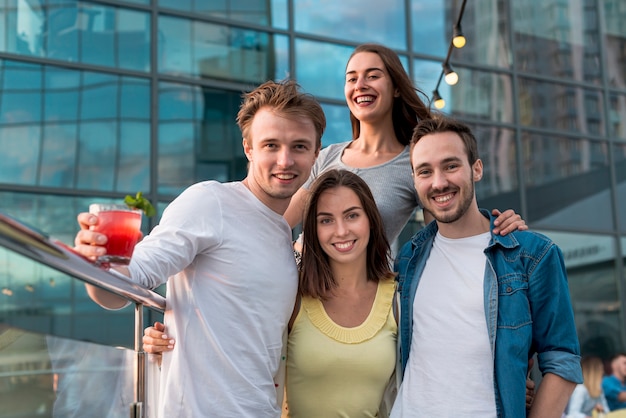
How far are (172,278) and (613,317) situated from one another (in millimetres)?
9448

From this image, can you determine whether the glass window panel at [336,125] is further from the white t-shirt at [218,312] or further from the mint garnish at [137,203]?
the mint garnish at [137,203]

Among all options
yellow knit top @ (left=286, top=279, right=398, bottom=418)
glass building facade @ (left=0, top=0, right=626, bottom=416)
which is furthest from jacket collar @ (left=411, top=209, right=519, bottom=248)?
glass building facade @ (left=0, top=0, right=626, bottom=416)

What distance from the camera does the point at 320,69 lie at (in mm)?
9227

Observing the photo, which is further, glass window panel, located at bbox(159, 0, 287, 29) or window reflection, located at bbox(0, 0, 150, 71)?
glass window panel, located at bbox(159, 0, 287, 29)

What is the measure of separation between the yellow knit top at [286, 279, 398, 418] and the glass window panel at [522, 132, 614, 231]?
815cm

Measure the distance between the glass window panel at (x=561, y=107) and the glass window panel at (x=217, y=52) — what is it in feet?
12.7

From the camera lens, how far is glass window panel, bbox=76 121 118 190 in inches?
313

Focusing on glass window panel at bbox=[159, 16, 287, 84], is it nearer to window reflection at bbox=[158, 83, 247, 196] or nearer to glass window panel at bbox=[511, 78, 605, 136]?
window reflection at bbox=[158, 83, 247, 196]

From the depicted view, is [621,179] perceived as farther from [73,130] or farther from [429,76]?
[73,130]

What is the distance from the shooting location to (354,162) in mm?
3289

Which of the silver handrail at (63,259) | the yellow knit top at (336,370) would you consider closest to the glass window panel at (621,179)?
the yellow knit top at (336,370)

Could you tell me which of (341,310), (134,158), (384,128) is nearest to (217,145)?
(134,158)

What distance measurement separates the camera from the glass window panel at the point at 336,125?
9.05 metres

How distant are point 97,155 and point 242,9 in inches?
102
